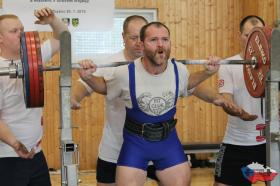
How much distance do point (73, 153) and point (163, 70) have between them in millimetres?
760

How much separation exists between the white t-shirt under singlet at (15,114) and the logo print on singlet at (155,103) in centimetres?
74

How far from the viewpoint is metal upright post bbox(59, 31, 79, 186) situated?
2432 millimetres

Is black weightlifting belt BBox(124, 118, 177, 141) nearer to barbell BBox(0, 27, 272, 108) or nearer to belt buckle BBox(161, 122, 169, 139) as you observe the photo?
belt buckle BBox(161, 122, 169, 139)

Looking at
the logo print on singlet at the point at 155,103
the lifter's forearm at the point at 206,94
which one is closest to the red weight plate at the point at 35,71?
the logo print on singlet at the point at 155,103

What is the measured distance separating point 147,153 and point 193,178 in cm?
346

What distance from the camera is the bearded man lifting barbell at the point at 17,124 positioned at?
2.98 meters

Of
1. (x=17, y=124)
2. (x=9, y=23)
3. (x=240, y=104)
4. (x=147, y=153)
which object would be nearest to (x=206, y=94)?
(x=240, y=104)

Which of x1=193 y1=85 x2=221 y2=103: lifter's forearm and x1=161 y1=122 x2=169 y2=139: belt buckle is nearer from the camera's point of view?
x1=161 y1=122 x2=169 y2=139: belt buckle

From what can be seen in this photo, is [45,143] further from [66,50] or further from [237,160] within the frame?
[66,50]

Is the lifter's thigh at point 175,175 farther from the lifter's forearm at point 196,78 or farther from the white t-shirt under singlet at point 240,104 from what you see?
the white t-shirt under singlet at point 240,104

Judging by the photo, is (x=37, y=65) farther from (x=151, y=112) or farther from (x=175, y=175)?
(x=175, y=175)

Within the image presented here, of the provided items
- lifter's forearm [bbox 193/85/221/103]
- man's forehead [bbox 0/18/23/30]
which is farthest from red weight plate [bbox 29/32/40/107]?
lifter's forearm [bbox 193/85/221/103]

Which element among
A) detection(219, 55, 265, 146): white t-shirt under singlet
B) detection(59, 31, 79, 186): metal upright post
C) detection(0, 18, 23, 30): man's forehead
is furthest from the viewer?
detection(219, 55, 265, 146): white t-shirt under singlet

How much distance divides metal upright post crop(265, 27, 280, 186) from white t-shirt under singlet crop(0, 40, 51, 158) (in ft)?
4.70
